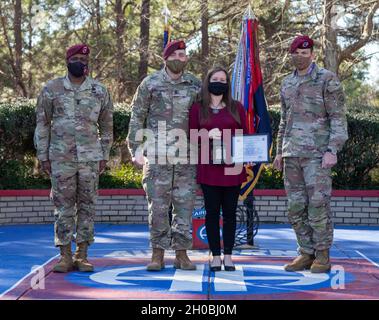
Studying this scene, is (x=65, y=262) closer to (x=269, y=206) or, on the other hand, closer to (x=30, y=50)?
(x=269, y=206)

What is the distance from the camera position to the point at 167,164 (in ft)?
19.7

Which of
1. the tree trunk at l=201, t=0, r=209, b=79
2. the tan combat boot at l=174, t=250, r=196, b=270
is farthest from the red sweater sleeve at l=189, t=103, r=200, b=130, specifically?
the tree trunk at l=201, t=0, r=209, b=79

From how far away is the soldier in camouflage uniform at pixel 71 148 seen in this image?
5.96 m

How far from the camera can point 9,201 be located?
10258 millimetres

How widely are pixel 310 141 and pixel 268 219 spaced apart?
4647 millimetres

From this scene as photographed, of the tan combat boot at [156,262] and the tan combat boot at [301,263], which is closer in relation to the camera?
the tan combat boot at [156,262]

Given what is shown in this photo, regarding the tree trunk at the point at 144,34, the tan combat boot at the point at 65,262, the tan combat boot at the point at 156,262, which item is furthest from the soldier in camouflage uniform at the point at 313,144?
the tree trunk at the point at 144,34

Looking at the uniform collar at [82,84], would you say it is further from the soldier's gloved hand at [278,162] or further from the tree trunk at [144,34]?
the tree trunk at [144,34]

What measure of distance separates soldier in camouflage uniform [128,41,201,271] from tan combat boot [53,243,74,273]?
2.22 feet

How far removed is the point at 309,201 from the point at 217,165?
85 centimetres

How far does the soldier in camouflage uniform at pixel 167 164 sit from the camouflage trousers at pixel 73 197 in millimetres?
438

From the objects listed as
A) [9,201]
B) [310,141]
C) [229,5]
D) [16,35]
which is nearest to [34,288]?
[310,141]

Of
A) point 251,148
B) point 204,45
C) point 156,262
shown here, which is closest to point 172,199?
point 156,262

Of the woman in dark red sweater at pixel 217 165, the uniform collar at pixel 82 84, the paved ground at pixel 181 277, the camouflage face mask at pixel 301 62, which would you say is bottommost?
the paved ground at pixel 181 277
